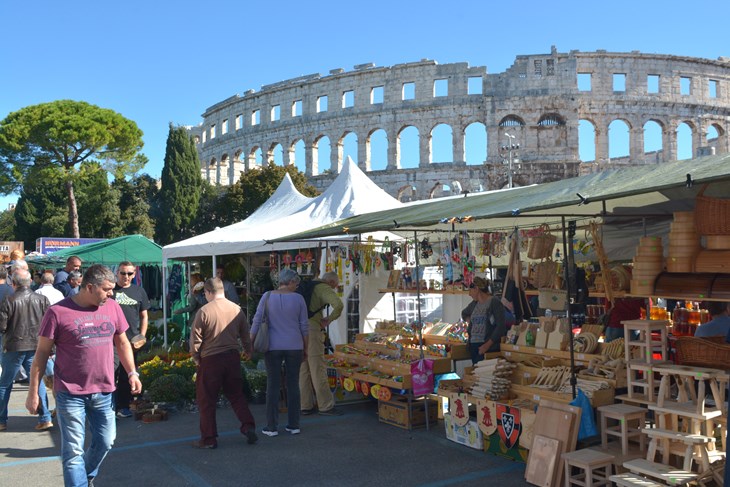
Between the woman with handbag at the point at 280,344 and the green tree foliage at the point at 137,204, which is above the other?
the green tree foliage at the point at 137,204

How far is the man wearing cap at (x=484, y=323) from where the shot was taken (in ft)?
23.5

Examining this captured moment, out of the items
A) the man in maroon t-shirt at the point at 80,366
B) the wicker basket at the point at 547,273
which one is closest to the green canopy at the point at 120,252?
the wicker basket at the point at 547,273

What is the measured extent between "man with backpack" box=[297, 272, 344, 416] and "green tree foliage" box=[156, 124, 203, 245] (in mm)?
30423

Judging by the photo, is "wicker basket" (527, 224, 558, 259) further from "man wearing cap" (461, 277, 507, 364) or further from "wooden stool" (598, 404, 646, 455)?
"wooden stool" (598, 404, 646, 455)

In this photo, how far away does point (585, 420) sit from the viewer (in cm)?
512

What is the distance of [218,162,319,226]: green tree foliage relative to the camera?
1271 inches

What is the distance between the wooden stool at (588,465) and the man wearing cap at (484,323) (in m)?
2.34

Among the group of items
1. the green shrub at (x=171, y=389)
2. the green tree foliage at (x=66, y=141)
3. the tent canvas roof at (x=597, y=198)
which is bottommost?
the green shrub at (x=171, y=389)

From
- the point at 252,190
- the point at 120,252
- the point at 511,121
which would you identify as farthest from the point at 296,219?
the point at 511,121

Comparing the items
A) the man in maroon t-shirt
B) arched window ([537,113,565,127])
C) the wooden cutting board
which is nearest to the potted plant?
the man in maroon t-shirt

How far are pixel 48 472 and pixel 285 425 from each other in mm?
2530

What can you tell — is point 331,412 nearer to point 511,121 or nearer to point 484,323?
point 484,323

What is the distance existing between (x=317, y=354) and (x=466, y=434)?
2.26m

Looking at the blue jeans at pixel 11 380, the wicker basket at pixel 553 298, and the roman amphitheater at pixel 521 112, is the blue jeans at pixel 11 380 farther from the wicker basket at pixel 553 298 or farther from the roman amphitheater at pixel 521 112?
the roman amphitheater at pixel 521 112
